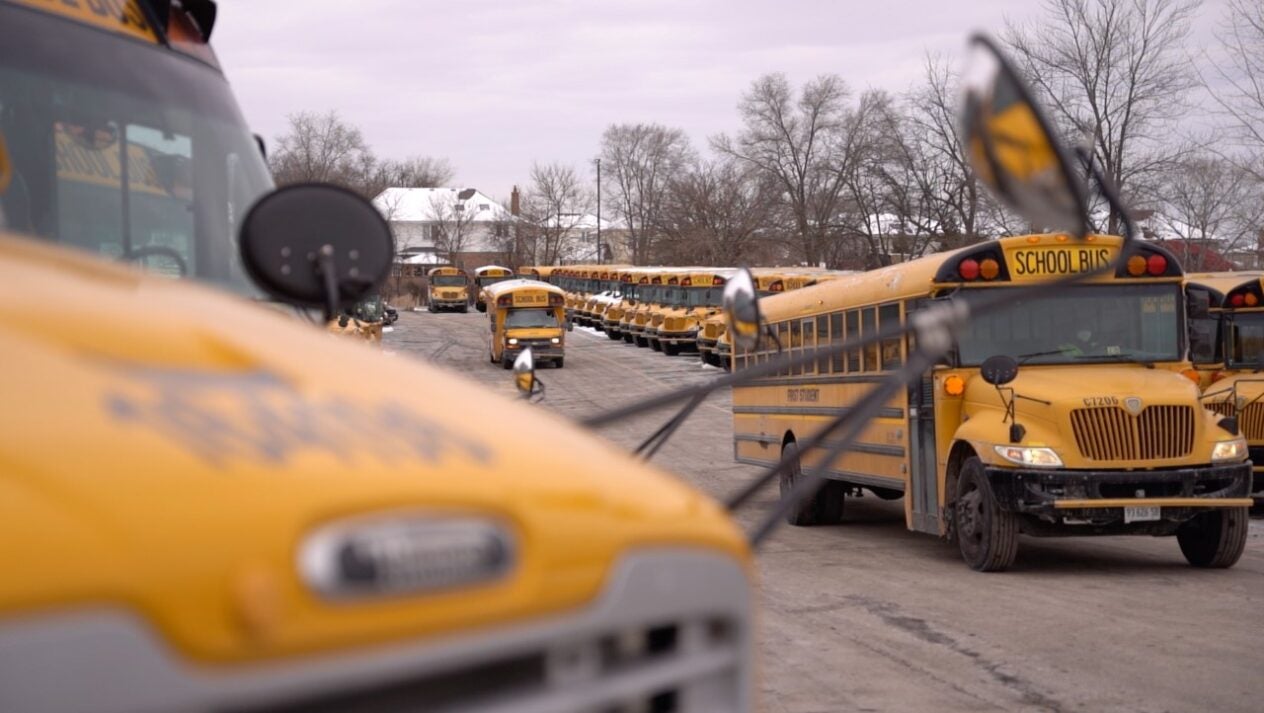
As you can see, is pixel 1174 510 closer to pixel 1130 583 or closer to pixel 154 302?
pixel 1130 583

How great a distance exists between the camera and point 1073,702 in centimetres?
667

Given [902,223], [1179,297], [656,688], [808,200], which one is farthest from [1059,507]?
[808,200]

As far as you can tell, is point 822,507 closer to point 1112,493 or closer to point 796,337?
point 796,337

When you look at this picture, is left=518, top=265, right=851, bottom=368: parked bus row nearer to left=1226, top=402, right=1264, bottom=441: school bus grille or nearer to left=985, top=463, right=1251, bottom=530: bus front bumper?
left=1226, top=402, right=1264, bottom=441: school bus grille

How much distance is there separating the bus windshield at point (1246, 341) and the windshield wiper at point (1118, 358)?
225 inches

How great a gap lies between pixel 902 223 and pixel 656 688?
145ft

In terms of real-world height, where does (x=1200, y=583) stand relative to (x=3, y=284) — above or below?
below

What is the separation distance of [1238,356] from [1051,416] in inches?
278

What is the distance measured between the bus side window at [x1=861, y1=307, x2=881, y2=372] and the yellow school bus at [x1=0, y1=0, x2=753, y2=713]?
11261 millimetres

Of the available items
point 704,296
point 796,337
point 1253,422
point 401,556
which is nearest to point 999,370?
point 796,337

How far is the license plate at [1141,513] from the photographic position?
11.1 m

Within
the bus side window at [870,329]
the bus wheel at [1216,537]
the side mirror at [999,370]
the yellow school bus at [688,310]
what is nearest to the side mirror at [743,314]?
the side mirror at [999,370]

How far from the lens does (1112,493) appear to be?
1115 cm

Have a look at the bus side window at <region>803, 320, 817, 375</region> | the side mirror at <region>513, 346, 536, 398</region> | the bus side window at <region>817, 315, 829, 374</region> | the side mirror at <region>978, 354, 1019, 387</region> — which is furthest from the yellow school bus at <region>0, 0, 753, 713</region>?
the bus side window at <region>803, 320, 817, 375</region>
